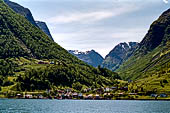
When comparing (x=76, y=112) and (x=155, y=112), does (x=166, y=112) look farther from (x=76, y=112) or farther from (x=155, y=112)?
(x=76, y=112)

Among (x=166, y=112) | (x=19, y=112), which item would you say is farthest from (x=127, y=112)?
(x=19, y=112)

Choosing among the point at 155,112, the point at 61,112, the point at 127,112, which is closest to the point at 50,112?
the point at 61,112

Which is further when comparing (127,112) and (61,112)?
(127,112)

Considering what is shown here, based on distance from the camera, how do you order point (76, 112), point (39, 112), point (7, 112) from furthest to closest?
point (76, 112)
point (39, 112)
point (7, 112)

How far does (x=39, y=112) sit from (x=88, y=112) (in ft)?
80.7

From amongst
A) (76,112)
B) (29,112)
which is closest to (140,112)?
(76,112)

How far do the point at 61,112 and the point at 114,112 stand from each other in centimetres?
2745

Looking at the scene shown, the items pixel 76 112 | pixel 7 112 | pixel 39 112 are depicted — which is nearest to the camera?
pixel 7 112

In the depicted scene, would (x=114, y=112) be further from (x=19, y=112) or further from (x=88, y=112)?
(x=19, y=112)

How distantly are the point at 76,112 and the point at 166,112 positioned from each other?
4504 cm

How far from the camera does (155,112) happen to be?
140 metres

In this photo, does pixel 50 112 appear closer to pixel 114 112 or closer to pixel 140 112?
pixel 114 112

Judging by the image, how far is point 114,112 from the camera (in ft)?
463

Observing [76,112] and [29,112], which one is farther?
[76,112]
